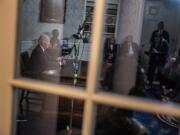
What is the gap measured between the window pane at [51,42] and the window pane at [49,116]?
8 cm

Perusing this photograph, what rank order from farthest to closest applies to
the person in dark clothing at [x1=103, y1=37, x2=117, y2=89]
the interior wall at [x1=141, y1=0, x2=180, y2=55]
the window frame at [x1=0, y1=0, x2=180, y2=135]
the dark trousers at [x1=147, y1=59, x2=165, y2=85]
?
1. the interior wall at [x1=141, y1=0, x2=180, y2=55]
2. the dark trousers at [x1=147, y1=59, x2=165, y2=85]
3. the person in dark clothing at [x1=103, y1=37, x2=117, y2=89]
4. the window frame at [x1=0, y1=0, x2=180, y2=135]

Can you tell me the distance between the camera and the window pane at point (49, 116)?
926mm

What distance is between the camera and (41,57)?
1.05 m

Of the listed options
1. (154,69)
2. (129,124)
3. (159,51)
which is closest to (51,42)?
(129,124)

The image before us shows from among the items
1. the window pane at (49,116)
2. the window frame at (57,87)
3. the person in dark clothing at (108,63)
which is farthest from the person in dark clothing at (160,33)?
the window frame at (57,87)

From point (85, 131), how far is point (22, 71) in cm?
22

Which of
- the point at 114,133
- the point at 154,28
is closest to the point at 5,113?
the point at 114,133

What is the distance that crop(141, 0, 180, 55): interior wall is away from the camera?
1.58m

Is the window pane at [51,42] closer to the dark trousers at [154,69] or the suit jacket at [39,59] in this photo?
the suit jacket at [39,59]

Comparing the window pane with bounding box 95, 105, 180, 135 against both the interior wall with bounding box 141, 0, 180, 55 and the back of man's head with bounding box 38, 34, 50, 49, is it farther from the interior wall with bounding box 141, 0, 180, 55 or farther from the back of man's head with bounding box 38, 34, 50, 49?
the interior wall with bounding box 141, 0, 180, 55

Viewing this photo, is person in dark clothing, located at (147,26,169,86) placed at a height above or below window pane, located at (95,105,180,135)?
above

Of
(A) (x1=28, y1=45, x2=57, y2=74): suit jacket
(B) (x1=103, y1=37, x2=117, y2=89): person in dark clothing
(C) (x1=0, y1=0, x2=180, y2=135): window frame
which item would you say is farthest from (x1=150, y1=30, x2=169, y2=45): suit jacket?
(C) (x1=0, y1=0, x2=180, y2=135): window frame

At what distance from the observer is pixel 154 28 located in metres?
1.77

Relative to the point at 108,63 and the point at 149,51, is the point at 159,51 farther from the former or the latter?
the point at 108,63
